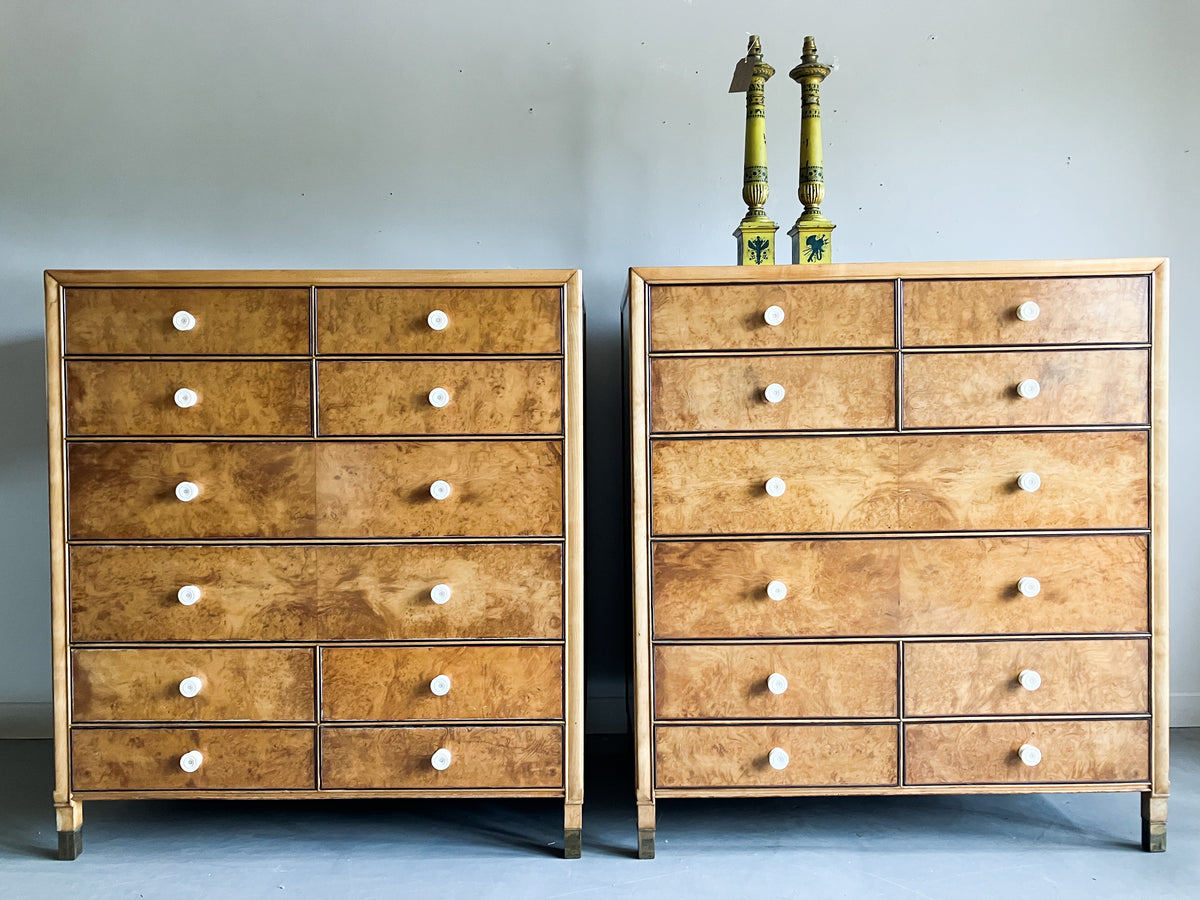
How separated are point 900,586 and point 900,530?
12 centimetres

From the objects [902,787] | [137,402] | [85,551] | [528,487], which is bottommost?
[902,787]

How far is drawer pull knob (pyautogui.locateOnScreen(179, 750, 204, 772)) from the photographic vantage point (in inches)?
74.7

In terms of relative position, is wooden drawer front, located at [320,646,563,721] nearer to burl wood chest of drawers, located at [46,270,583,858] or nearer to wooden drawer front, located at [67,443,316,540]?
burl wood chest of drawers, located at [46,270,583,858]

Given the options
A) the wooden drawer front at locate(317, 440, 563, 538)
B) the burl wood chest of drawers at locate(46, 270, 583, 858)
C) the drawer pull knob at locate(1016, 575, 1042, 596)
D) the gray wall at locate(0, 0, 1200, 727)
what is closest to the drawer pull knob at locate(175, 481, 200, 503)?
the burl wood chest of drawers at locate(46, 270, 583, 858)

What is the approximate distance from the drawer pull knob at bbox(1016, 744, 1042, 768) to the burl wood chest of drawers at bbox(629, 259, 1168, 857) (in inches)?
0.5

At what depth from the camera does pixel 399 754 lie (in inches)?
75.7

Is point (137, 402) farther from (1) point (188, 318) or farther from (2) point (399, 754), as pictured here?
(2) point (399, 754)

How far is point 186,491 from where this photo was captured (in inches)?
73.4

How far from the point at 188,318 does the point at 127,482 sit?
39 centimetres

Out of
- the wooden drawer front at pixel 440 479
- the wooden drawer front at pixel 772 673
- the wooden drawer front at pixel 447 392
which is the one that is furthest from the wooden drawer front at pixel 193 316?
the wooden drawer front at pixel 772 673

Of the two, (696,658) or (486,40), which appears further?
(486,40)

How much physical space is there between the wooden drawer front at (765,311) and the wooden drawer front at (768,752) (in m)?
0.86

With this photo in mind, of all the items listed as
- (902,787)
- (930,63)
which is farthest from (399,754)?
(930,63)

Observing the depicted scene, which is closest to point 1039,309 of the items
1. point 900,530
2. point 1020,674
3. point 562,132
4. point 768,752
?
point 900,530
